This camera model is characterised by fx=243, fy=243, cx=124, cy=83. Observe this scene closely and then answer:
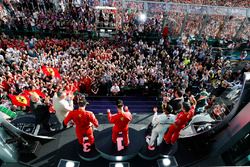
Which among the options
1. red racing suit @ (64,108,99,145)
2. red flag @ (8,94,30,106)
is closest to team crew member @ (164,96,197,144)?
red racing suit @ (64,108,99,145)

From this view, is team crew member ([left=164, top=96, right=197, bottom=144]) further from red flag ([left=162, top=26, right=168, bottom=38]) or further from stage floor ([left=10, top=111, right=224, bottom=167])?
red flag ([left=162, top=26, right=168, bottom=38])

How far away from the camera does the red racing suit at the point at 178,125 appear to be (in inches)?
253

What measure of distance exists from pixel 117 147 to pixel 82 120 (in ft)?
4.38

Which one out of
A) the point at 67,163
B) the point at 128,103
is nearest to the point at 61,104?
the point at 67,163

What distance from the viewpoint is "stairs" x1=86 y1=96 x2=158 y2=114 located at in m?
10.8

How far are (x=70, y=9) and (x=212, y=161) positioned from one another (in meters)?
13.2

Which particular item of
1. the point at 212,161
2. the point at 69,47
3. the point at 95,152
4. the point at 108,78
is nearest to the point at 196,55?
the point at 108,78

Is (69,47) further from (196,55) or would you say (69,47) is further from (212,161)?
(212,161)

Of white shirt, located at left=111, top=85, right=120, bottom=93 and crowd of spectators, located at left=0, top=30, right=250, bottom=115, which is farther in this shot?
white shirt, located at left=111, top=85, right=120, bottom=93

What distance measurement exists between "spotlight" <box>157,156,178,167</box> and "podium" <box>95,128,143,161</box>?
70 centimetres

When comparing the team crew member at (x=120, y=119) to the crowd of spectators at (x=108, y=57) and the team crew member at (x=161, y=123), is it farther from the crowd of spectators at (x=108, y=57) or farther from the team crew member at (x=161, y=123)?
the crowd of spectators at (x=108, y=57)

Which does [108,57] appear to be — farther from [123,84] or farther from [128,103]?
[128,103]

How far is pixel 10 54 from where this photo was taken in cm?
1241

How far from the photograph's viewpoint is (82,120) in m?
6.34
